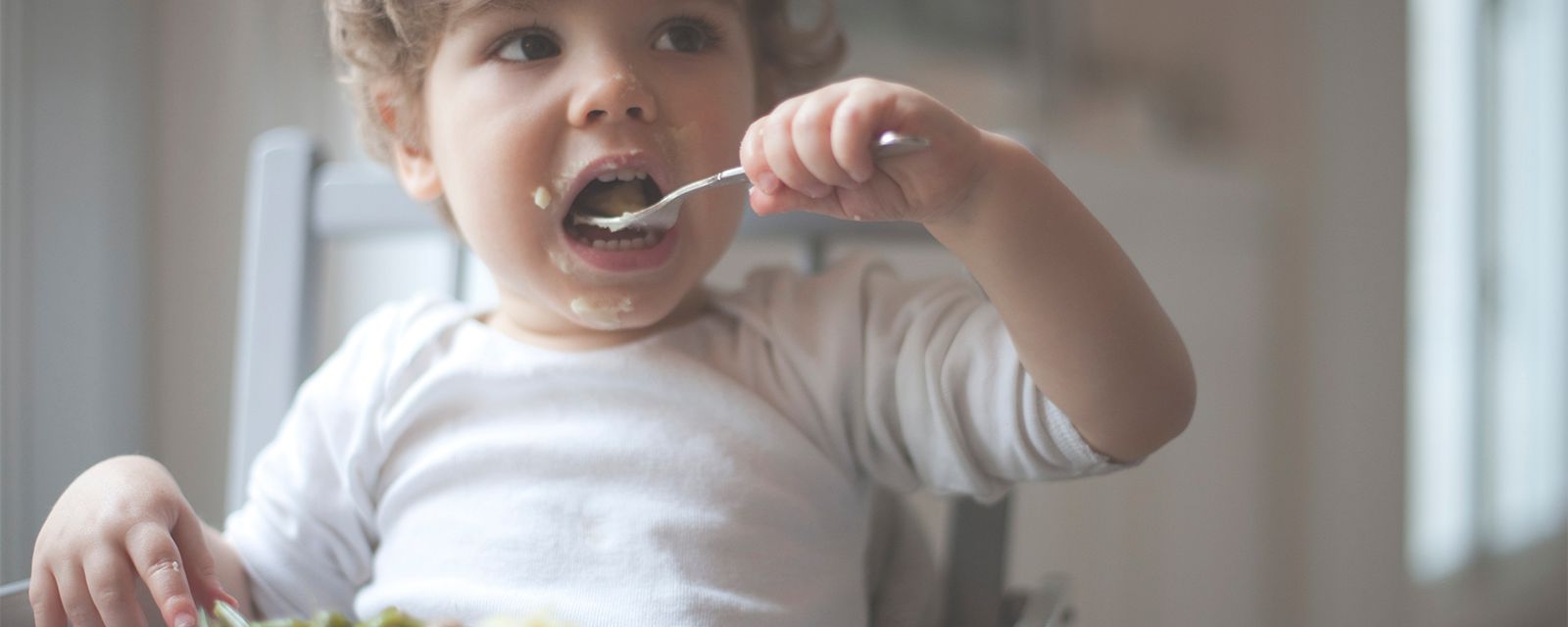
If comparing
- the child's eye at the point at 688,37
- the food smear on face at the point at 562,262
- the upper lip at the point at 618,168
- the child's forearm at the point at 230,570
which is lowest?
the child's forearm at the point at 230,570

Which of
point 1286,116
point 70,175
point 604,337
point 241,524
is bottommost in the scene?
point 241,524

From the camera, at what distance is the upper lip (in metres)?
0.52

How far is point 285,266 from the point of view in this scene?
792mm

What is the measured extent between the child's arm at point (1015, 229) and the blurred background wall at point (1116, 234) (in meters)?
0.23

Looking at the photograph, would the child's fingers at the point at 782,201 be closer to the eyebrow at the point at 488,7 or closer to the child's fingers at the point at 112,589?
the eyebrow at the point at 488,7

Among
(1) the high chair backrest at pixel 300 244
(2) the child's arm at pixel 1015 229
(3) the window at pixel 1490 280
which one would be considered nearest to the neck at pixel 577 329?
(1) the high chair backrest at pixel 300 244

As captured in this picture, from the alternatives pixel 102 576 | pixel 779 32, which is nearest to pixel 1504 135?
pixel 779 32

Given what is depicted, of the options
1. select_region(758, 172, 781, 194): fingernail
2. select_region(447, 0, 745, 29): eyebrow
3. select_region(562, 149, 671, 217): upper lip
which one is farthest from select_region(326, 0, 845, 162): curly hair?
select_region(758, 172, 781, 194): fingernail

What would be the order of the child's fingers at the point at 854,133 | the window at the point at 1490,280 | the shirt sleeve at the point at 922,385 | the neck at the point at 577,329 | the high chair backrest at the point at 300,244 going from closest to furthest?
the child's fingers at the point at 854,133
the shirt sleeve at the point at 922,385
the neck at the point at 577,329
the high chair backrest at the point at 300,244
the window at the point at 1490,280

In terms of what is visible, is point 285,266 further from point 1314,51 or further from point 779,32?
point 1314,51

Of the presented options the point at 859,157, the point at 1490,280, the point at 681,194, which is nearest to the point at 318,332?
the point at 681,194

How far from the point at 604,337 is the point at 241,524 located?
230 mm

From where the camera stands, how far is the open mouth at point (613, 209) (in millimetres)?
550

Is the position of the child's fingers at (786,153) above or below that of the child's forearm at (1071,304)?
above
